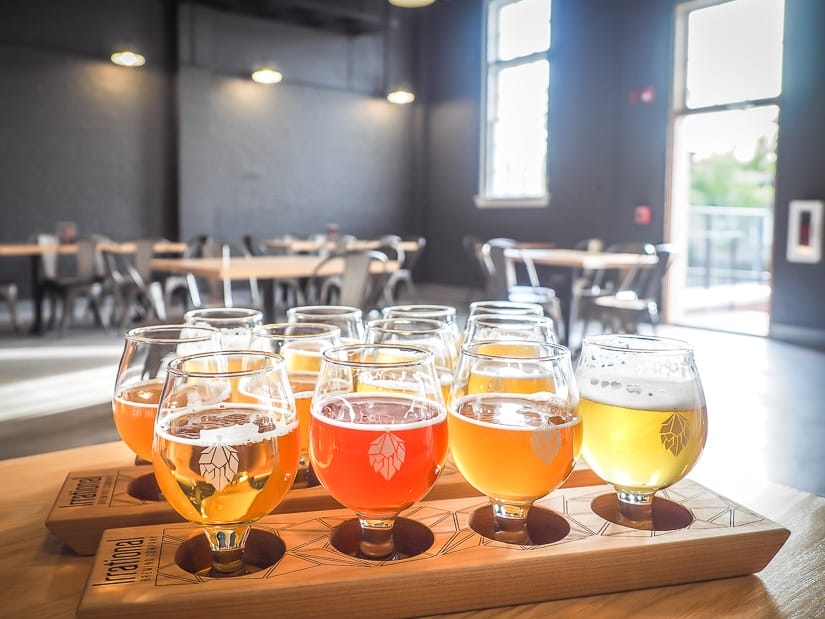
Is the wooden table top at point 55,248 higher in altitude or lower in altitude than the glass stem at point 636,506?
higher

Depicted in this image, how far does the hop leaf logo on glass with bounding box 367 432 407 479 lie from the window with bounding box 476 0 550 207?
9105mm

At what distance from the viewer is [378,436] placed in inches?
20.9

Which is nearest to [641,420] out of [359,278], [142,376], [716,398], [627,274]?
[142,376]

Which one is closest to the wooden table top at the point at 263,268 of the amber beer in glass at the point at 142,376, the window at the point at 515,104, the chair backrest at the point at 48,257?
the chair backrest at the point at 48,257

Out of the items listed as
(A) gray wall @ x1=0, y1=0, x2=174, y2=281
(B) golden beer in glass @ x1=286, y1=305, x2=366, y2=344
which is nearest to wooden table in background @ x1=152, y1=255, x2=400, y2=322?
(B) golden beer in glass @ x1=286, y1=305, x2=366, y2=344

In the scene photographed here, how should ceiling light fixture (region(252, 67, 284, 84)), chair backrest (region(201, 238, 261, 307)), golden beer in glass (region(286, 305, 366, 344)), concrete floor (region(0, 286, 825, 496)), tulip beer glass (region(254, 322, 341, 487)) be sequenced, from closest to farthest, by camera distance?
1. tulip beer glass (region(254, 322, 341, 487))
2. golden beer in glass (region(286, 305, 366, 344))
3. concrete floor (region(0, 286, 825, 496))
4. chair backrest (region(201, 238, 261, 307))
5. ceiling light fixture (region(252, 67, 284, 84))

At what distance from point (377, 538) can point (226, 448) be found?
0.14 m

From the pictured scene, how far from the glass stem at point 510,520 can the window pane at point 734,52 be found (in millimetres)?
7200

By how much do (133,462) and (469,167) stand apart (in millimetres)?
9897

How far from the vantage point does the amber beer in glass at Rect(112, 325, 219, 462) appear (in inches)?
26.5

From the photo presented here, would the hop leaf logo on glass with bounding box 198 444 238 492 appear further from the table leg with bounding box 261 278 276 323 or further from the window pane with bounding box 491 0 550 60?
the window pane with bounding box 491 0 550 60

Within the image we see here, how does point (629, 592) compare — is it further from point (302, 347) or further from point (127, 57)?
point (127, 57)

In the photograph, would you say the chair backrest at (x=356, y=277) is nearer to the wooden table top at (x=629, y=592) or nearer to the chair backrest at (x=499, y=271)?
the chair backrest at (x=499, y=271)

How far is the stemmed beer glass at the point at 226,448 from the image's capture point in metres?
0.50
